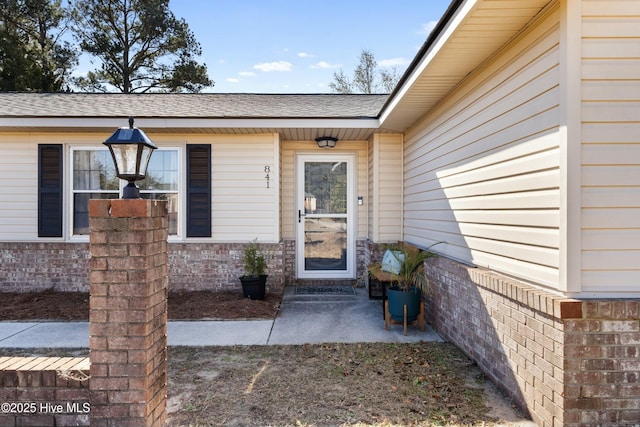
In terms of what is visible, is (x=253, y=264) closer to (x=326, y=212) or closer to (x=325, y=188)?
(x=326, y=212)

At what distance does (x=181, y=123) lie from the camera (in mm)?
5789

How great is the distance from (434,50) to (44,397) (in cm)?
362

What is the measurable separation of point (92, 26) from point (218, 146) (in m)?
14.1

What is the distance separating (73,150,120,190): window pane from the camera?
6344 millimetres

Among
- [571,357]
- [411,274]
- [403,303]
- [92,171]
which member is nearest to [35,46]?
[92,171]

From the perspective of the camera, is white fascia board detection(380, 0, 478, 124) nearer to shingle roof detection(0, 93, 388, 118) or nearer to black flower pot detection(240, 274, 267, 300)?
shingle roof detection(0, 93, 388, 118)

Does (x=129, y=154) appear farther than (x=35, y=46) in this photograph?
No

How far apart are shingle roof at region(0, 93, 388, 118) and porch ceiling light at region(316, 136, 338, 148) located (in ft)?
1.49

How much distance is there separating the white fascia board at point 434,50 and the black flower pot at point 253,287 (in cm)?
313

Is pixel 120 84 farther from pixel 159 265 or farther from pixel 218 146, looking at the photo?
pixel 159 265

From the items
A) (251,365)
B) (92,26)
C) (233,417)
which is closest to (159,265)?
(233,417)

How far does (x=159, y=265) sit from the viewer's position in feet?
7.42

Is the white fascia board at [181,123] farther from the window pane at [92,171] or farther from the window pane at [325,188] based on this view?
the window pane at [325,188]

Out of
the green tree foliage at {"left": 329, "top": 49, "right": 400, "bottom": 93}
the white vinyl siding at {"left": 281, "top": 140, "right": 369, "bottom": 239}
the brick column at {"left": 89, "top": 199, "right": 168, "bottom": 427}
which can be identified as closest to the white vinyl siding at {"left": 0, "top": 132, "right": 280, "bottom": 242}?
the white vinyl siding at {"left": 281, "top": 140, "right": 369, "bottom": 239}
